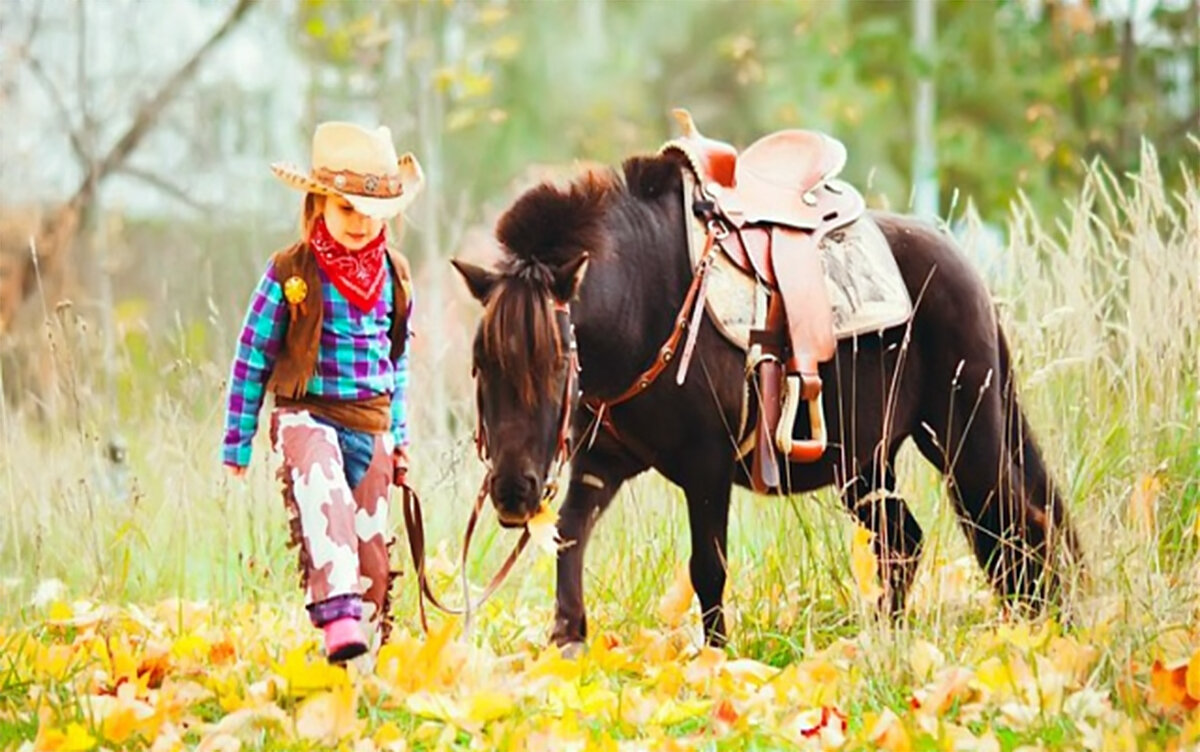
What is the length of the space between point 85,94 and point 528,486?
19.7 feet

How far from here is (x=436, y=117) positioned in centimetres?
1248

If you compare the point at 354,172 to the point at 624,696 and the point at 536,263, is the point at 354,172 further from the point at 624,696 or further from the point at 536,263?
the point at 624,696

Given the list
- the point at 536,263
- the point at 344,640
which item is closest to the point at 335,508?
→ the point at 344,640

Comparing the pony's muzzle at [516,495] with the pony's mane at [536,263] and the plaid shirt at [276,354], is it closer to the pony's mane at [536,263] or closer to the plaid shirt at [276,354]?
the pony's mane at [536,263]

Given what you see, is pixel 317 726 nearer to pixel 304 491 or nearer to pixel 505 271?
pixel 304 491

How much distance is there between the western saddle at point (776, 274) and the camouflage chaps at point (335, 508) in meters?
1.10

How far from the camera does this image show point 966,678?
420cm

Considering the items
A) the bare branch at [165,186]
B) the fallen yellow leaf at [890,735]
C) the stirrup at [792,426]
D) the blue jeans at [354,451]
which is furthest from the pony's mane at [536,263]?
the bare branch at [165,186]

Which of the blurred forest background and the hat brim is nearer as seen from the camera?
the hat brim

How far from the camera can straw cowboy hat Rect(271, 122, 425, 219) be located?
4.44 m

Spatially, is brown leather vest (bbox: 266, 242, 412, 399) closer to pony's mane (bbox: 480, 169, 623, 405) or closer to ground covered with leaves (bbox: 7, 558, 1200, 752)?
pony's mane (bbox: 480, 169, 623, 405)

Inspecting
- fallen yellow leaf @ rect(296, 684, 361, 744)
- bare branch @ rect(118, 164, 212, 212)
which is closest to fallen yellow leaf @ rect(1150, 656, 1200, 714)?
fallen yellow leaf @ rect(296, 684, 361, 744)

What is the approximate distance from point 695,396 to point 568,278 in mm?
573

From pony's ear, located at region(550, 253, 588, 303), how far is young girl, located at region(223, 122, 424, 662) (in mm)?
448
